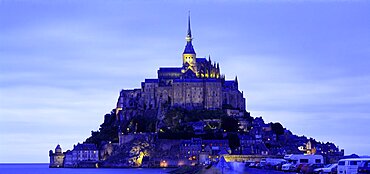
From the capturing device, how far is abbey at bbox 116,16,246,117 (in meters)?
156

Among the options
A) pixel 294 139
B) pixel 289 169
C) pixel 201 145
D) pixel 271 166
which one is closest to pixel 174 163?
pixel 201 145

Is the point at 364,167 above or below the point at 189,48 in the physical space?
below

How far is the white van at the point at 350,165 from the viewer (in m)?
40.1

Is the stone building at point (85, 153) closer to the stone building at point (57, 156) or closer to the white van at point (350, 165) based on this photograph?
the stone building at point (57, 156)

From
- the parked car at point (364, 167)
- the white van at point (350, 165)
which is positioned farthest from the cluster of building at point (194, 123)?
the parked car at point (364, 167)

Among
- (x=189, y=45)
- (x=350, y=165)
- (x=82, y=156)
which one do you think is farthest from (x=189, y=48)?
(x=350, y=165)

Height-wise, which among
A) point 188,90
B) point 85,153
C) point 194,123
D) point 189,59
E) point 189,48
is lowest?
point 85,153

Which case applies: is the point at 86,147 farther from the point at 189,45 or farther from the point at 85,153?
the point at 189,45

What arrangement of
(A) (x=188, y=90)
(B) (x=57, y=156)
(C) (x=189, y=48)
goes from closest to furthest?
(A) (x=188, y=90) → (C) (x=189, y=48) → (B) (x=57, y=156)

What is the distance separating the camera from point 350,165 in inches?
1598

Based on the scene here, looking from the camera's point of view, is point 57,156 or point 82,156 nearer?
point 82,156

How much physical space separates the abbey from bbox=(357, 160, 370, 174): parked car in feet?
381

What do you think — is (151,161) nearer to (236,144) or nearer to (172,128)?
(172,128)

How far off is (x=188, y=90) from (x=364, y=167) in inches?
4631
